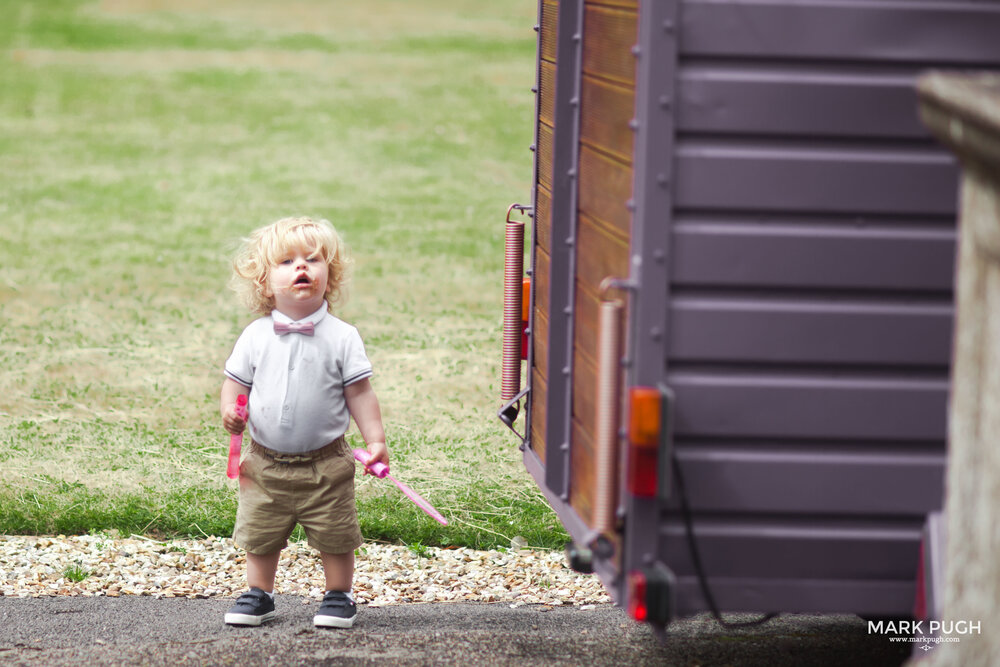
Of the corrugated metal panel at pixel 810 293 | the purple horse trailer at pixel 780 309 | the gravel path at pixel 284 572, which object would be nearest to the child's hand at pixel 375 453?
the gravel path at pixel 284 572

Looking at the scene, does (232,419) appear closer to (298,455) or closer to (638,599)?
(298,455)

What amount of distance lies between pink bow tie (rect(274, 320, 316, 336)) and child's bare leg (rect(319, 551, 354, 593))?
771mm

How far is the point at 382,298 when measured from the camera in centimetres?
987

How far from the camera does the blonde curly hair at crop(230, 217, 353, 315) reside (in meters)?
4.27

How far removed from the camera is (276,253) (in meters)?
4.25

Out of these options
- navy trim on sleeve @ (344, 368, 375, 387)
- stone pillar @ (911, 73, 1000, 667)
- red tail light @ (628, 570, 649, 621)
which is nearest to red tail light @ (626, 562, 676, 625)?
red tail light @ (628, 570, 649, 621)

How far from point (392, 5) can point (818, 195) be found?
105ft

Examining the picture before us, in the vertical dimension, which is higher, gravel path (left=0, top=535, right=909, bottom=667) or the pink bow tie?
the pink bow tie

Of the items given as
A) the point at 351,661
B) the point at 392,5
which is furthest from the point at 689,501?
the point at 392,5

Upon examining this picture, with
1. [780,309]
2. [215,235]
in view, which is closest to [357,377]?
[780,309]

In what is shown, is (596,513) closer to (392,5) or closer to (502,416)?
(502,416)

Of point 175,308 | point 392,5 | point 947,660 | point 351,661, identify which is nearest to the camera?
point 947,660

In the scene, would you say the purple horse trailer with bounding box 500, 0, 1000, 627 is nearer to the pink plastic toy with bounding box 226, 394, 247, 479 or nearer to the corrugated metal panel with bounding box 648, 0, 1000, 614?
the corrugated metal panel with bounding box 648, 0, 1000, 614

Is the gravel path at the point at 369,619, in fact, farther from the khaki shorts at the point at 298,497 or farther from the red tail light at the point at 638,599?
the red tail light at the point at 638,599
